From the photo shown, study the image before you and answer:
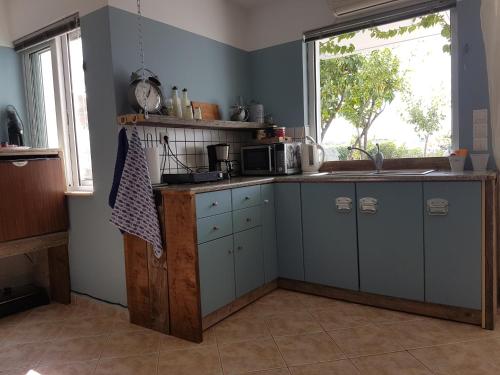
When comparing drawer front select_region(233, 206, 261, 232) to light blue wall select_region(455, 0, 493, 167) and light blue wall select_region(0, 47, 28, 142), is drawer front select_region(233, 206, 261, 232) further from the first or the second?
light blue wall select_region(0, 47, 28, 142)

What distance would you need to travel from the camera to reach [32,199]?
2.61 meters

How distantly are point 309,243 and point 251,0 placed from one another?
7.29ft

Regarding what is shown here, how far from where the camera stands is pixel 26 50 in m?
2.99

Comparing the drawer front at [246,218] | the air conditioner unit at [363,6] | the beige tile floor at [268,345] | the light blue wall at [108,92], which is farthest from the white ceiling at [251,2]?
the beige tile floor at [268,345]

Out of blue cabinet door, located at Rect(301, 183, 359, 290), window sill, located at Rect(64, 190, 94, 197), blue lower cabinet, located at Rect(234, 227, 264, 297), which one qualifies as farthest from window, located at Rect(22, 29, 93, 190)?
blue cabinet door, located at Rect(301, 183, 359, 290)

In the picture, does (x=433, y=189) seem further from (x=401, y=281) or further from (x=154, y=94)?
(x=154, y=94)

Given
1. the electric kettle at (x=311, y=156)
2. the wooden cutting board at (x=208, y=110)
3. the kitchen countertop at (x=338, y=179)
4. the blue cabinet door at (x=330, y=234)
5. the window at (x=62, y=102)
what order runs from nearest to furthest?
the kitchen countertop at (x=338, y=179), the blue cabinet door at (x=330, y=234), the window at (x=62, y=102), the wooden cutting board at (x=208, y=110), the electric kettle at (x=311, y=156)

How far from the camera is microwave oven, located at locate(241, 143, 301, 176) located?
3027 millimetres

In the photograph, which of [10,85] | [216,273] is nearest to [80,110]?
[10,85]

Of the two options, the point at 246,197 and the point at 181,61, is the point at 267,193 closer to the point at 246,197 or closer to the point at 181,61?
the point at 246,197

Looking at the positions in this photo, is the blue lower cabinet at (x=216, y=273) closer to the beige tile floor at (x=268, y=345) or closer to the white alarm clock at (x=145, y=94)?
the beige tile floor at (x=268, y=345)

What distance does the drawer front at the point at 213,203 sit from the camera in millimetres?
2162

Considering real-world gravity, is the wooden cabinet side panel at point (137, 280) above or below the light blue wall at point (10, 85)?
below

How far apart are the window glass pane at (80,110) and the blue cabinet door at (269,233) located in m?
1.34
